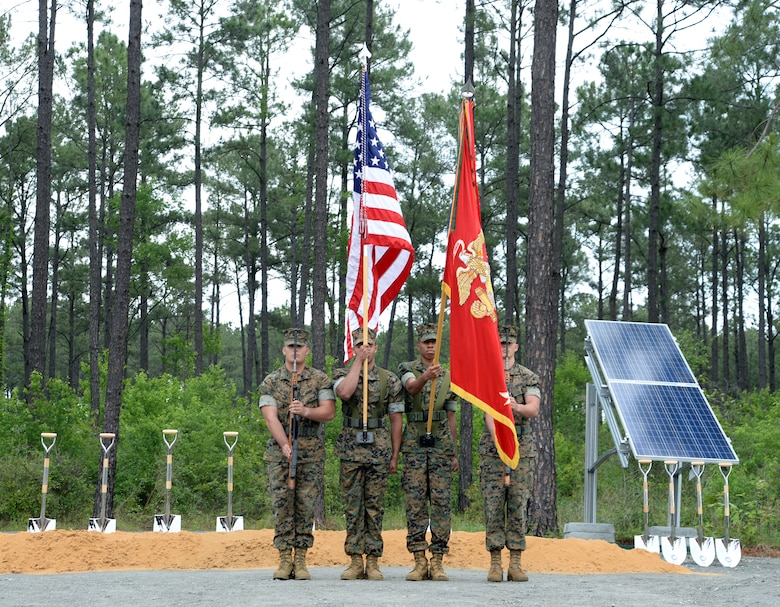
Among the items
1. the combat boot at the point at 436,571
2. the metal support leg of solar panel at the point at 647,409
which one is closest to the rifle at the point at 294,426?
the combat boot at the point at 436,571

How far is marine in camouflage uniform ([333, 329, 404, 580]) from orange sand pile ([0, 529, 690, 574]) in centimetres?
235

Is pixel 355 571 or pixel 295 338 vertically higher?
pixel 295 338

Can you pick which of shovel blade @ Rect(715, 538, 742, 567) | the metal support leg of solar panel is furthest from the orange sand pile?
the metal support leg of solar panel

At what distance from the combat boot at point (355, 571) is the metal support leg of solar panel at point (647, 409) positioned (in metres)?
4.75

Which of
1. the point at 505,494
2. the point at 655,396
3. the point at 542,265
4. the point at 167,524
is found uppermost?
the point at 542,265

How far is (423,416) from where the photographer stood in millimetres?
8797

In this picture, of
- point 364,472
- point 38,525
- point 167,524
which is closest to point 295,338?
point 364,472

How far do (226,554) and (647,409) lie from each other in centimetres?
593

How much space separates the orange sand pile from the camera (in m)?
10.7

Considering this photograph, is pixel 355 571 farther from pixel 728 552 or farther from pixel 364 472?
pixel 728 552

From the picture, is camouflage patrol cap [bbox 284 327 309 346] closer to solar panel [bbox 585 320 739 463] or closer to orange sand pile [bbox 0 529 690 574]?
orange sand pile [bbox 0 529 690 574]

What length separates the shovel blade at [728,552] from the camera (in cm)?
1201

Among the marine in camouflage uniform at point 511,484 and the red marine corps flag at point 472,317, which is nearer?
the red marine corps flag at point 472,317

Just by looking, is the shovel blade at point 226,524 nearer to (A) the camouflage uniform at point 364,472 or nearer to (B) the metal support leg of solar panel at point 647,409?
(B) the metal support leg of solar panel at point 647,409
